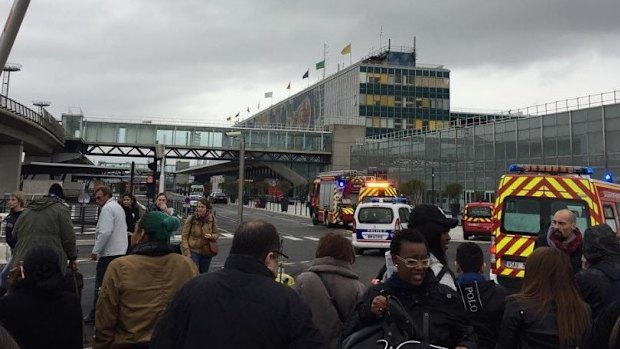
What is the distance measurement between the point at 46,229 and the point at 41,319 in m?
3.09

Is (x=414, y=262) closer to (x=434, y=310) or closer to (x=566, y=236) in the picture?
(x=434, y=310)

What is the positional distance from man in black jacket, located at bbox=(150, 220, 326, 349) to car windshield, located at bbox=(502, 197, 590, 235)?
312 inches

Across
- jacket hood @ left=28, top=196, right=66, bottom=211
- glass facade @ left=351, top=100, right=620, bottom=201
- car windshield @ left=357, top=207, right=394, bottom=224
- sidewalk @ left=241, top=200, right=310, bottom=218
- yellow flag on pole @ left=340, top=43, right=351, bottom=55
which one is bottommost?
sidewalk @ left=241, top=200, right=310, bottom=218

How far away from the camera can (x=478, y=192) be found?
164ft

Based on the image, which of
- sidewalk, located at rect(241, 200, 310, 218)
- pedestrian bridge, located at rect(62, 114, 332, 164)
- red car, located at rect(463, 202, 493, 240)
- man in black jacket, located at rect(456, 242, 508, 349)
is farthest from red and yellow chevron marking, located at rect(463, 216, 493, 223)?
pedestrian bridge, located at rect(62, 114, 332, 164)

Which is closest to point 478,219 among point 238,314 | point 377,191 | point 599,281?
point 377,191

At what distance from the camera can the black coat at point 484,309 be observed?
348 cm

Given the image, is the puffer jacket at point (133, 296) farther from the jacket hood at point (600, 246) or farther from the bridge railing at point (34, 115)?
the bridge railing at point (34, 115)

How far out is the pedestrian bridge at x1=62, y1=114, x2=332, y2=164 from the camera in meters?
66.8

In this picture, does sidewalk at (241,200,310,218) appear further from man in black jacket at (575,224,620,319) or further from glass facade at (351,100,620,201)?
man in black jacket at (575,224,620,319)

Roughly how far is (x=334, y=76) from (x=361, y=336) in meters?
102

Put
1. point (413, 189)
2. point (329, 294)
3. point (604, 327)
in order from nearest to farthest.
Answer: point (604, 327) → point (329, 294) → point (413, 189)

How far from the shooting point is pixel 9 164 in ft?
130

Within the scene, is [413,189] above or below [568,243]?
above
